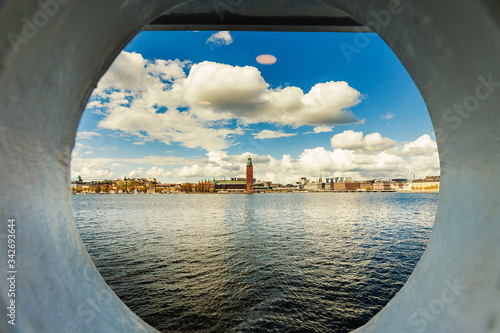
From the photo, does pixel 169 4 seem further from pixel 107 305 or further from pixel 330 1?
pixel 107 305

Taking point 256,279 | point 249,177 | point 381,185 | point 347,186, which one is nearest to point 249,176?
point 249,177

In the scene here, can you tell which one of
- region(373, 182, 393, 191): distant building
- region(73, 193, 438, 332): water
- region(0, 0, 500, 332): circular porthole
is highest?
region(0, 0, 500, 332): circular porthole

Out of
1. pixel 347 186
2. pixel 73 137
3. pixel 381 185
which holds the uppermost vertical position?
pixel 73 137

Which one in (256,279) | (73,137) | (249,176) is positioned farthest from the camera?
(249,176)

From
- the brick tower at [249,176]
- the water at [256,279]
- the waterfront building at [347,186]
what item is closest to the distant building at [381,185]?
the waterfront building at [347,186]

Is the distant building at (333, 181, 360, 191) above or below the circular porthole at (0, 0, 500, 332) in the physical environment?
below

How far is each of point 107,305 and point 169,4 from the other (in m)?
2.83

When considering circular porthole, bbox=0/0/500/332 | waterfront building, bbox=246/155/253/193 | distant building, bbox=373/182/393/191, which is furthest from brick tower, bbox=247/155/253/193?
circular porthole, bbox=0/0/500/332

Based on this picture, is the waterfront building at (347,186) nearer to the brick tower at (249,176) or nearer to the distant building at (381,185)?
the distant building at (381,185)

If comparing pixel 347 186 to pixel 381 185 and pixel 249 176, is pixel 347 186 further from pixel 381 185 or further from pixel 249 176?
pixel 249 176

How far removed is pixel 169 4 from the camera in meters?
2.22

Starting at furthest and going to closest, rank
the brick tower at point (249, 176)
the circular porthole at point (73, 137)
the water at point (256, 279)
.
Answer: the brick tower at point (249, 176)
the water at point (256, 279)
the circular porthole at point (73, 137)

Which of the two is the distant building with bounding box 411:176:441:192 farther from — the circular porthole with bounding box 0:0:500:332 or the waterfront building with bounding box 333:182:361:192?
the circular porthole with bounding box 0:0:500:332

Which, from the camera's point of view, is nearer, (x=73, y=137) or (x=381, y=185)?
(x=73, y=137)
